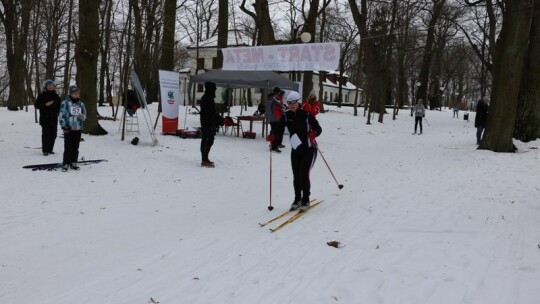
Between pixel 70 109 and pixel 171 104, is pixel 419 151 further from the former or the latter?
pixel 70 109

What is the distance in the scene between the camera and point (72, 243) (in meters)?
5.33

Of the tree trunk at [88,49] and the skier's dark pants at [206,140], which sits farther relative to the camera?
the tree trunk at [88,49]

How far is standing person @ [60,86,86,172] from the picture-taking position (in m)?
8.88

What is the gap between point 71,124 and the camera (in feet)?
29.3

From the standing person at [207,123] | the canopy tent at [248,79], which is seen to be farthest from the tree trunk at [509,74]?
the standing person at [207,123]

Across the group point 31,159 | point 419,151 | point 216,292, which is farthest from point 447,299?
point 419,151

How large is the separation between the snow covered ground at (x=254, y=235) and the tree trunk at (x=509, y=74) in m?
1.80

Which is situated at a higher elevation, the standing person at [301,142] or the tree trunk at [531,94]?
the tree trunk at [531,94]

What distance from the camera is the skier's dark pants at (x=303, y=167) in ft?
22.4

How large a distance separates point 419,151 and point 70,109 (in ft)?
36.5

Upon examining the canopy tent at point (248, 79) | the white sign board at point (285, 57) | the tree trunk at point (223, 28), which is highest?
the tree trunk at point (223, 28)

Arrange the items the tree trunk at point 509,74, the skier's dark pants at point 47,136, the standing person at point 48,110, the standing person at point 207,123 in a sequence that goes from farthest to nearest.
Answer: the tree trunk at point 509,74
the standing person at point 207,123
the skier's dark pants at point 47,136
the standing person at point 48,110

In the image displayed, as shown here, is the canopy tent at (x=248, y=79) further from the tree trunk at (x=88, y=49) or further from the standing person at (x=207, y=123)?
the standing person at (x=207, y=123)

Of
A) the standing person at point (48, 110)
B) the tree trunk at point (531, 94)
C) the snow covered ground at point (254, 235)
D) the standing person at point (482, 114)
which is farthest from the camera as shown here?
the standing person at point (482, 114)
